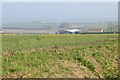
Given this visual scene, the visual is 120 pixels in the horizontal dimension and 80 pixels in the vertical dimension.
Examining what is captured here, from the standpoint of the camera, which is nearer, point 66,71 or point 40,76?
point 40,76

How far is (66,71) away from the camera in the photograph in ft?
41.6

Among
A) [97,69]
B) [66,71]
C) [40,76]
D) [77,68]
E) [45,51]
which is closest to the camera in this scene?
[40,76]

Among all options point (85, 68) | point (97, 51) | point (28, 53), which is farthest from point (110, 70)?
point (28, 53)

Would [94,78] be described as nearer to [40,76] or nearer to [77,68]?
[77,68]

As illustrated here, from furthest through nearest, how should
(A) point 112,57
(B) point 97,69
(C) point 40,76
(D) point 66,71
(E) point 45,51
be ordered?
(A) point 112,57
(E) point 45,51
(B) point 97,69
(D) point 66,71
(C) point 40,76

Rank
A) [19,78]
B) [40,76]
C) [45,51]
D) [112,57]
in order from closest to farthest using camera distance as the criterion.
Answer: [19,78] < [40,76] < [45,51] < [112,57]

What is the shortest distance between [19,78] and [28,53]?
3890 mm

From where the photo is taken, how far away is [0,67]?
463 inches

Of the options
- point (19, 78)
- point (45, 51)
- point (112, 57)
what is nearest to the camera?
point (19, 78)

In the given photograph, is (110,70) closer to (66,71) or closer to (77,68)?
(77,68)

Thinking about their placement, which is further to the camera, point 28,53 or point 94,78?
point 28,53

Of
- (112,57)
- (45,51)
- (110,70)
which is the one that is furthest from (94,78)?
(112,57)

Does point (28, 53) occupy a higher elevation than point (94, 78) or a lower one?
higher

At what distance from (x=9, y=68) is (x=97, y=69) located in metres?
4.72
